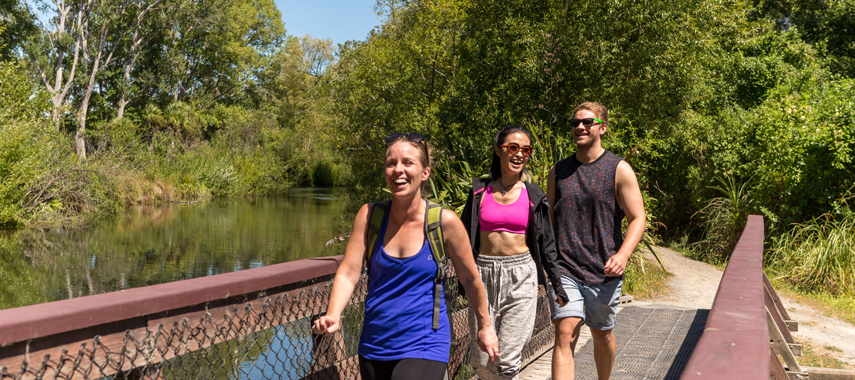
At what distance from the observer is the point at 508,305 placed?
347 centimetres

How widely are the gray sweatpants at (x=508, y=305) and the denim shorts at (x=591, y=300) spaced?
180 mm

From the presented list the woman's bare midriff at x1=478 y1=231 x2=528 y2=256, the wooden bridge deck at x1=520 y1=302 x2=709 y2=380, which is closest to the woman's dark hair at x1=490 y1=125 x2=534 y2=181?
the woman's bare midriff at x1=478 y1=231 x2=528 y2=256

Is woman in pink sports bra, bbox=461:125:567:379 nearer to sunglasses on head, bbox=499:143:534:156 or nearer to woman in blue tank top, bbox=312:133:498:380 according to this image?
sunglasses on head, bbox=499:143:534:156

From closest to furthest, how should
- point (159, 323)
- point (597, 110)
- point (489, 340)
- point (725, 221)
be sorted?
point (159, 323) → point (489, 340) → point (597, 110) → point (725, 221)

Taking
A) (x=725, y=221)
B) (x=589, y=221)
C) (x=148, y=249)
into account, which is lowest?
(x=148, y=249)

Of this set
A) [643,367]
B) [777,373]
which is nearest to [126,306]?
[777,373]

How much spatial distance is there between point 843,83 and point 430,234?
42.0 feet

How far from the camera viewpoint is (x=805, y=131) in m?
10.8

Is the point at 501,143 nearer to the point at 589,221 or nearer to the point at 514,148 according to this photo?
the point at 514,148

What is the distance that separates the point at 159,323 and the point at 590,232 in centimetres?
218

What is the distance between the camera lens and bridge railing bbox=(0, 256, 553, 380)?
1867 mm

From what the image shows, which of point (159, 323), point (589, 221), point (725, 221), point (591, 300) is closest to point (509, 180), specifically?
point (589, 221)

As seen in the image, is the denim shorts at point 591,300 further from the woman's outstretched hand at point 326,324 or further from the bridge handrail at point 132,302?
the woman's outstretched hand at point 326,324

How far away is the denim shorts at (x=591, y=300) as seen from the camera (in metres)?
3.54
